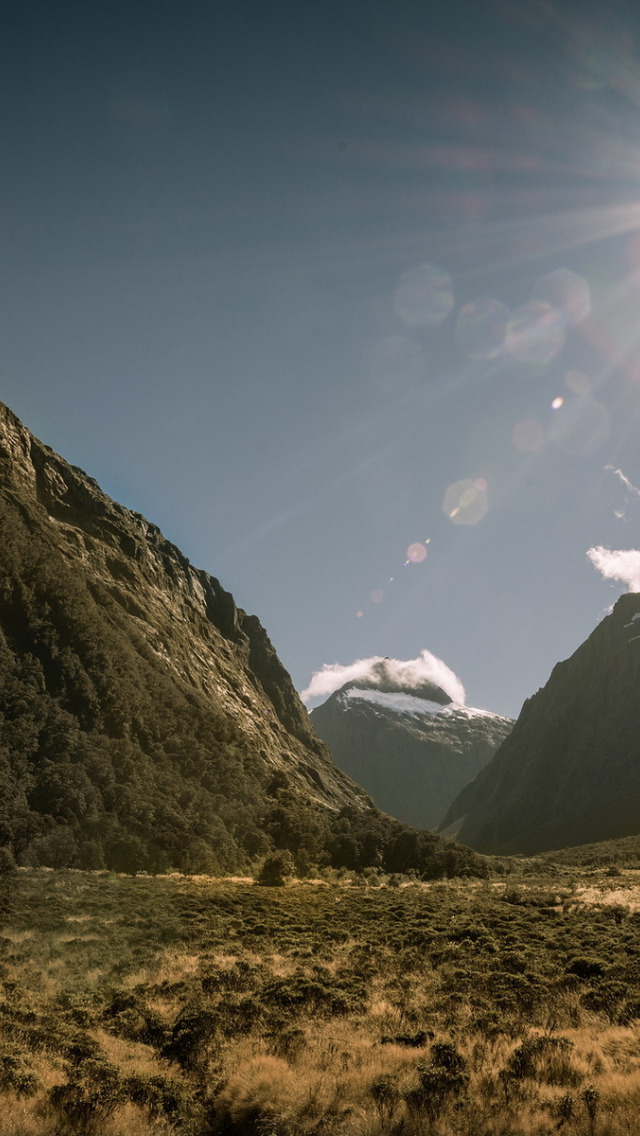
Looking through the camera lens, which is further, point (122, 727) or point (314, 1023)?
point (122, 727)

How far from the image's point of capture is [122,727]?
53.2m

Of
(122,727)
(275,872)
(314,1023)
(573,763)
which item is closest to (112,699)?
(122,727)

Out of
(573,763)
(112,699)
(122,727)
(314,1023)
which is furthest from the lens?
(573,763)

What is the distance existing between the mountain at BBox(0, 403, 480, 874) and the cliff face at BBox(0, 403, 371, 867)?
7.3 inches

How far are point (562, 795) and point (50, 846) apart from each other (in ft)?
448

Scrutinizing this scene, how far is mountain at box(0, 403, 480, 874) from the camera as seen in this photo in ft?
138

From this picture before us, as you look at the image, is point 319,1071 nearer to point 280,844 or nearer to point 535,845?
point 280,844

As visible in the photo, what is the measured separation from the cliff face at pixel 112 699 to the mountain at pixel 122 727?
0.18 metres

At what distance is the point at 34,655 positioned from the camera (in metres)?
50.9

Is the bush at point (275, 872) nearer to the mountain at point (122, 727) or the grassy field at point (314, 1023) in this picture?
the mountain at point (122, 727)

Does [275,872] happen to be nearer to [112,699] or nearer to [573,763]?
[112,699]

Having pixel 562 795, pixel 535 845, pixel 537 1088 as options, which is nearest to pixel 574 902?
pixel 537 1088

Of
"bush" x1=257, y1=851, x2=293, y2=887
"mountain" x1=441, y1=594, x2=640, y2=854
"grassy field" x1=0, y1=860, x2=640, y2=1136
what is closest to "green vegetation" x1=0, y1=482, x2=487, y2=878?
"bush" x1=257, y1=851, x2=293, y2=887

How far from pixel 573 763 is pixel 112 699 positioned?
135 meters
